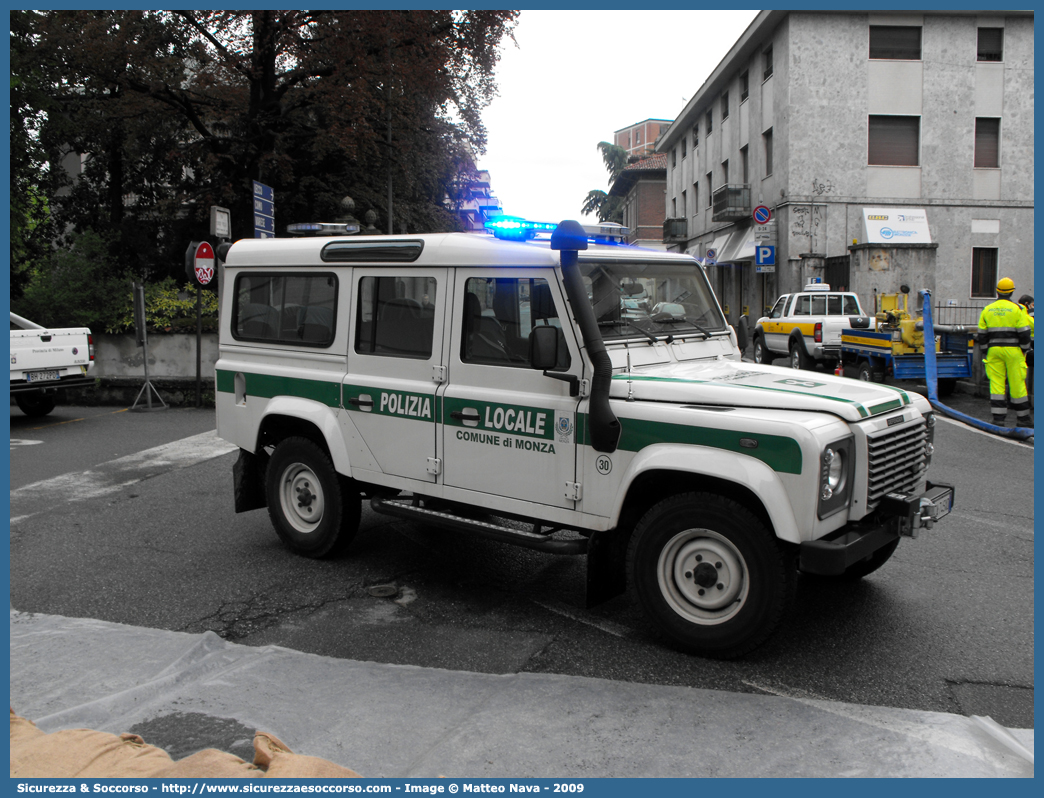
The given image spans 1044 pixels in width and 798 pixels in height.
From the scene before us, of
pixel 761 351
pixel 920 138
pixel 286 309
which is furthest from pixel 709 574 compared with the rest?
pixel 920 138

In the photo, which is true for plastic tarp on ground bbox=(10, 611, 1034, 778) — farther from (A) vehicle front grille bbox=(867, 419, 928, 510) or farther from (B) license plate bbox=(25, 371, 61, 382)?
(B) license plate bbox=(25, 371, 61, 382)

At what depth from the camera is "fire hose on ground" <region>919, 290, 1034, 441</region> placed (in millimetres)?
11281

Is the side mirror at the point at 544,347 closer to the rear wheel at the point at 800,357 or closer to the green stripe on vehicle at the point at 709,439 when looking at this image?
the green stripe on vehicle at the point at 709,439

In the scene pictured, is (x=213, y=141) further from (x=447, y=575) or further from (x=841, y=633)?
(x=841, y=633)

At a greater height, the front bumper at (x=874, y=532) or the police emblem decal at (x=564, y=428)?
the police emblem decal at (x=564, y=428)

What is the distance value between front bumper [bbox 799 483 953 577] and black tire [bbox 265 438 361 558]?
3200 millimetres

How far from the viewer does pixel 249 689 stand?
395 centimetres

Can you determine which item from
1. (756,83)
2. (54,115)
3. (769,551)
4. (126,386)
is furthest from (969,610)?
(756,83)

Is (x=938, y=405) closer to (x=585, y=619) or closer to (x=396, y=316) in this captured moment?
(x=585, y=619)

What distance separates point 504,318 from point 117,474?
20.3 feet

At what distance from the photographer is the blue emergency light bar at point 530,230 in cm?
A: 505

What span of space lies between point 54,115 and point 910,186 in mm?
24985

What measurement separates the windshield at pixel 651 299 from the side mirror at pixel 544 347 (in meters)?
0.46

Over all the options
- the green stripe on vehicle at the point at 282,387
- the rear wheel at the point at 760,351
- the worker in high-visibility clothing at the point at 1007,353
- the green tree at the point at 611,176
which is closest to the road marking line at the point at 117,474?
the green stripe on vehicle at the point at 282,387
